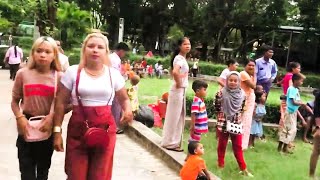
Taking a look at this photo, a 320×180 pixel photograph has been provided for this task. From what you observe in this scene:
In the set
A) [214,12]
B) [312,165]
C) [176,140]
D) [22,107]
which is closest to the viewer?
[22,107]

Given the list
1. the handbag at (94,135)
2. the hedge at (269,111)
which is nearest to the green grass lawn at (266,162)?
the hedge at (269,111)

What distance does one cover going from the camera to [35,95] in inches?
162

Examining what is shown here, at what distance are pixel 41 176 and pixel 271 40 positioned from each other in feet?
107

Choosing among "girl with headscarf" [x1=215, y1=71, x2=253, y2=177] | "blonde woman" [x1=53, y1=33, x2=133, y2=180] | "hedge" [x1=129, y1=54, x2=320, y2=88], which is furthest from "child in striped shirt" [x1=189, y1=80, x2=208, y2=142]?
"hedge" [x1=129, y1=54, x2=320, y2=88]

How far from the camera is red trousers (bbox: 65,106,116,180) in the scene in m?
3.93

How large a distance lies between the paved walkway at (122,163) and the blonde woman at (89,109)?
6.57 feet

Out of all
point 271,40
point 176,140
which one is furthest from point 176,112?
point 271,40

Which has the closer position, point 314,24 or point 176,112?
point 176,112

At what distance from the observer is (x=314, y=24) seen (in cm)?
3052

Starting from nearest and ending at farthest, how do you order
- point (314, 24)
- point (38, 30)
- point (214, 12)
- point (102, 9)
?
point (38, 30), point (314, 24), point (214, 12), point (102, 9)

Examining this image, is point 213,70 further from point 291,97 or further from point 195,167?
point 195,167

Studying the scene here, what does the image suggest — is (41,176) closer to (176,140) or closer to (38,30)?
(176,140)

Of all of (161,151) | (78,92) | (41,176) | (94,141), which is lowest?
(161,151)

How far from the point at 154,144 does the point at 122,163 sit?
2.62 feet
